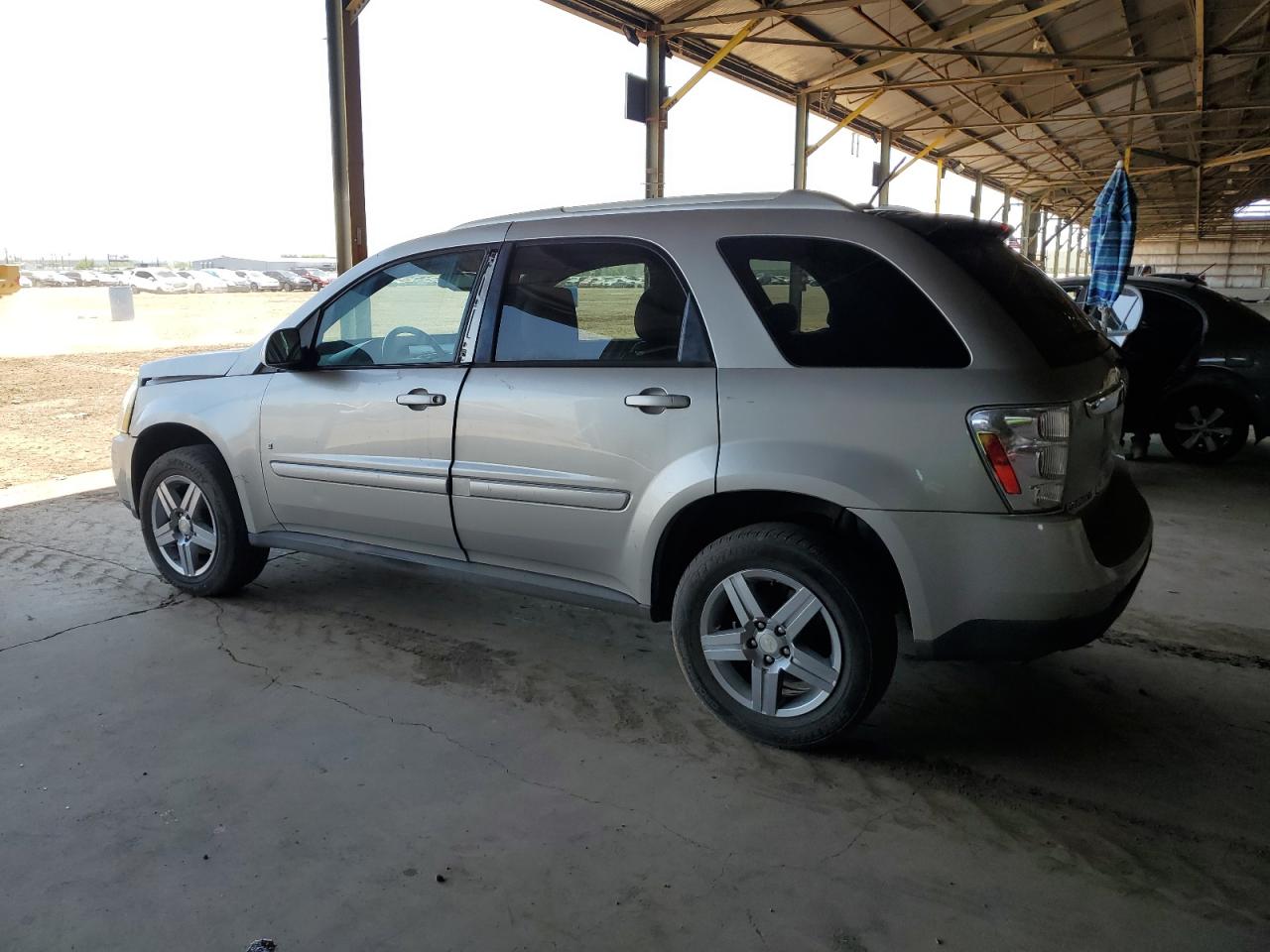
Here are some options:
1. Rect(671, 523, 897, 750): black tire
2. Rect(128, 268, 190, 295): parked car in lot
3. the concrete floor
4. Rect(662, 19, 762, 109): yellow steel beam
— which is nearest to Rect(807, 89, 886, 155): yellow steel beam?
Rect(662, 19, 762, 109): yellow steel beam

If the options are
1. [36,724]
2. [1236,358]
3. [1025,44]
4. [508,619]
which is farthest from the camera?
[1025,44]

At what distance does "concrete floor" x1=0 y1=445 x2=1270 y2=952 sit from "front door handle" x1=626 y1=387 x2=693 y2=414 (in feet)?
3.62

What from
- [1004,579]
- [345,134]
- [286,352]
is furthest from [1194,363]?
[345,134]

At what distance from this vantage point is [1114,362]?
3.16 meters

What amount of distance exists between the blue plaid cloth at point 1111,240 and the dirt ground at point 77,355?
24.1 ft

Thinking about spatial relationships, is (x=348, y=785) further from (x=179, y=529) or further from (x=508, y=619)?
(x=179, y=529)

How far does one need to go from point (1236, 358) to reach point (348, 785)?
7.25 m

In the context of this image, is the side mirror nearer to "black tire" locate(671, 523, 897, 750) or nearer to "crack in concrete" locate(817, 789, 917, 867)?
"black tire" locate(671, 523, 897, 750)

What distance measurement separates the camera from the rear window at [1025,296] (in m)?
2.75

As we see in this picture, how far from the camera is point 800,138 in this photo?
1432 cm

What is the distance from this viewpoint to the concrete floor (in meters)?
2.19

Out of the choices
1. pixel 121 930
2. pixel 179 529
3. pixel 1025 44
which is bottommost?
pixel 121 930

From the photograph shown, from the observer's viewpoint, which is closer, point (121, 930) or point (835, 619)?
point (121, 930)

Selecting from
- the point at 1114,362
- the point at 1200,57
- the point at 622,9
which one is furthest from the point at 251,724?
the point at 1200,57
